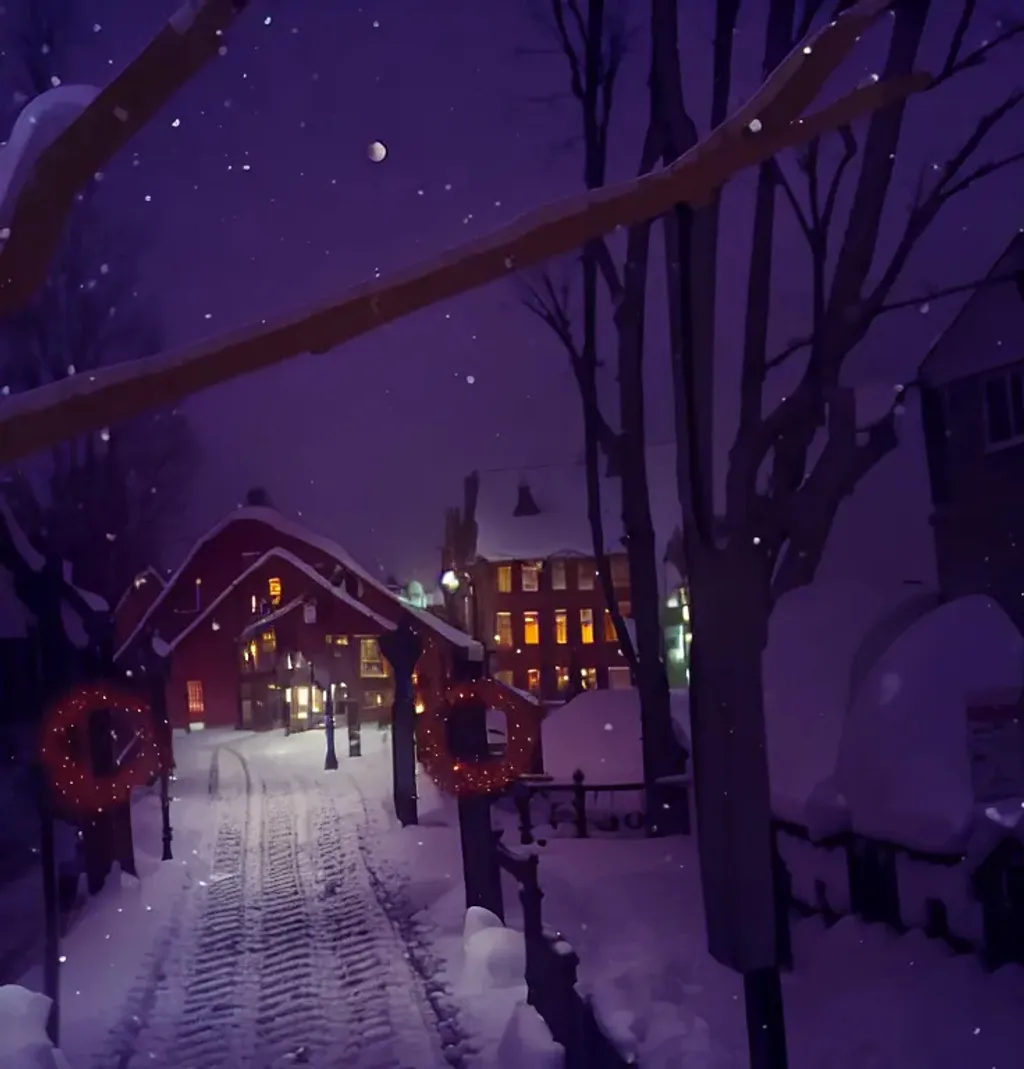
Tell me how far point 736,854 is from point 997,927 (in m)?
1.83

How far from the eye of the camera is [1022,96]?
26.2ft

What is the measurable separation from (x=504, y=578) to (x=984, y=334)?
25.0 meters

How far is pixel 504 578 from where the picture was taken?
3856cm

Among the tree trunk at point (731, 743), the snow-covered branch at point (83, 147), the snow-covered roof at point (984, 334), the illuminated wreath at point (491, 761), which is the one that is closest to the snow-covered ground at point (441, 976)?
the tree trunk at point (731, 743)

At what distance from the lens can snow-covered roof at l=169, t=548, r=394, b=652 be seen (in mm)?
29266

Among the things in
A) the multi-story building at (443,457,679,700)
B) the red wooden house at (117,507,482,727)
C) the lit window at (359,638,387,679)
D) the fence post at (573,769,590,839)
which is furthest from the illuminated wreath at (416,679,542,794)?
the lit window at (359,638,387,679)

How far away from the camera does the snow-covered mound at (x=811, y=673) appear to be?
422 inches

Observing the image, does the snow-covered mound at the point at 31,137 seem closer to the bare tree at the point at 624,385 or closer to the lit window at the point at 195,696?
the bare tree at the point at 624,385

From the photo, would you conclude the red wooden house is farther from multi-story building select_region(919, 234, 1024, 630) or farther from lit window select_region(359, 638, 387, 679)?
multi-story building select_region(919, 234, 1024, 630)

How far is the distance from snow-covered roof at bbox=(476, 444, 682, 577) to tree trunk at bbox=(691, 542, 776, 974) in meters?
29.2

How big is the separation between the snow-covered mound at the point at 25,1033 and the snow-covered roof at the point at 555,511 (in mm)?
30024

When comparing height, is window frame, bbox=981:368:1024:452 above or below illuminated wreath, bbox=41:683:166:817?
above

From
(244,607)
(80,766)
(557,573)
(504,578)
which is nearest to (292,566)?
(244,607)

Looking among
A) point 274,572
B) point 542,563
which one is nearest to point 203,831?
point 274,572
